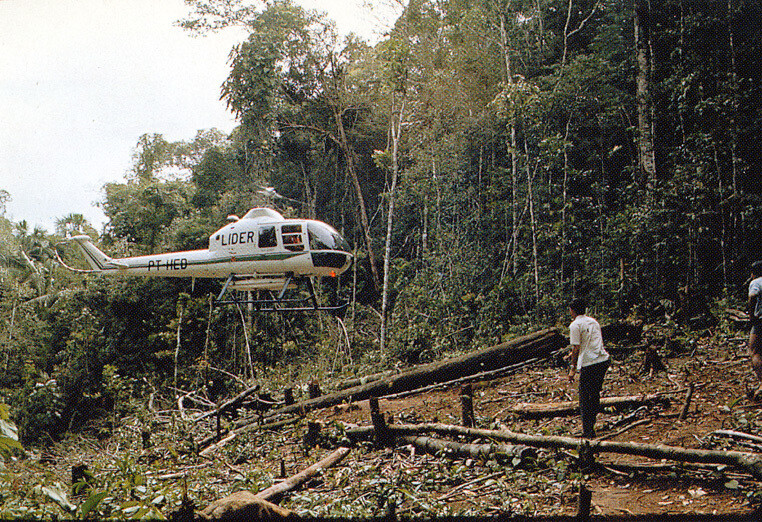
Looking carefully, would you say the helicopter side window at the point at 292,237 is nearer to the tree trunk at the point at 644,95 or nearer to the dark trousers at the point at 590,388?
the dark trousers at the point at 590,388

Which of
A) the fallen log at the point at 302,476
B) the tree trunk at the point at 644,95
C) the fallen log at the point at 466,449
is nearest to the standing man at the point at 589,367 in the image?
the fallen log at the point at 466,449

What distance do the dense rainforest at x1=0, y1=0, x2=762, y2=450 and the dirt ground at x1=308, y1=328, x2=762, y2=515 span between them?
2.39m

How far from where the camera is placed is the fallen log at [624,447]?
13.3 feet

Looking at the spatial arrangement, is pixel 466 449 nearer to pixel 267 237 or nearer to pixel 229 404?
pixel 229 404

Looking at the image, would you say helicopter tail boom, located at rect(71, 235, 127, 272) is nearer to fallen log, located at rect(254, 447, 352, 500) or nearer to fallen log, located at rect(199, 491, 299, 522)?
fallen log, located at rect(254, 447, 352, 500)

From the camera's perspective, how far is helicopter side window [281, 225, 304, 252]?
36.3 feet

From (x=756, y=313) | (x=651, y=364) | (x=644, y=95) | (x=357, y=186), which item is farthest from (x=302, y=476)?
(x=357, y=186)

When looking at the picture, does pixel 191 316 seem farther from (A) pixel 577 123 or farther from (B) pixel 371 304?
(A) pixel 577 123

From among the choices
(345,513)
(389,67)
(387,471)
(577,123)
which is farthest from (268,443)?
(389,67)

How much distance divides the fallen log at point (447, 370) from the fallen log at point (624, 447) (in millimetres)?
3022

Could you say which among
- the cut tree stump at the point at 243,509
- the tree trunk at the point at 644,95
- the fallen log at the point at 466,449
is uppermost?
the tree trunk at the point at 644,95

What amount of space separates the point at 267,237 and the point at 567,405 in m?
7.00

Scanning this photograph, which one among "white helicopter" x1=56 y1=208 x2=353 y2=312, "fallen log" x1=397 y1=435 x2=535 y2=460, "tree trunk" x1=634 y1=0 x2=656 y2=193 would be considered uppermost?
"tree trunk" x1=634 y1=0 x2=656 y2=193

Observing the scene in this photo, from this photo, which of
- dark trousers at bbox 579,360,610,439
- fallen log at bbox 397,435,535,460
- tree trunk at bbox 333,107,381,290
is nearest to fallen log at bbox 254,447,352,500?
fallen log at bbox 397,435,535,460
